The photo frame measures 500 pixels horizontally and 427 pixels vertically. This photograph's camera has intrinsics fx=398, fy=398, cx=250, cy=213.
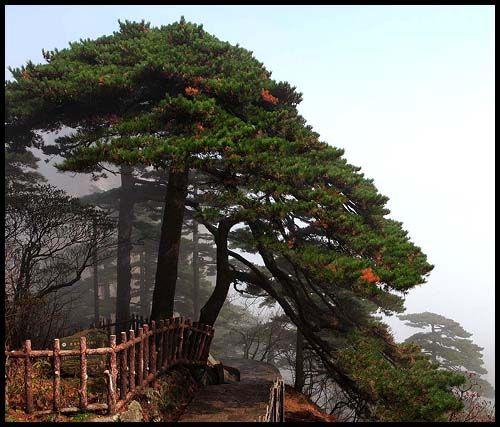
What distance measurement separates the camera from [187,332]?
1053cm

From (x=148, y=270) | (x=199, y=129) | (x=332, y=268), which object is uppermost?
(x=199, y=129)

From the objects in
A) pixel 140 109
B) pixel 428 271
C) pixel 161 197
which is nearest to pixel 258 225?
pixel 428 271

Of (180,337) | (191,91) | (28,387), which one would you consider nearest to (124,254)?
(180,337)

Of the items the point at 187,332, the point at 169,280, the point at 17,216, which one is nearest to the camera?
the point at 187,332

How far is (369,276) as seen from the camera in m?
7.22

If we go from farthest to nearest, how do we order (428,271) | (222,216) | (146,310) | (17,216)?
(146,310) → (17,216) → (222,216) → (428,271)

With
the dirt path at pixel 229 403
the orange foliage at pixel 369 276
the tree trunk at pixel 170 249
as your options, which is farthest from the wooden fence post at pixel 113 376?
the orange foliage at pixel 369 276

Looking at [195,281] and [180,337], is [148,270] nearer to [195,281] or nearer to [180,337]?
[195,281]

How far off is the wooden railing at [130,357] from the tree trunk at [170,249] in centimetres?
111

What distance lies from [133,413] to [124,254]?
46.5ft

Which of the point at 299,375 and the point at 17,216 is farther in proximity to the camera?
the point at 299,375

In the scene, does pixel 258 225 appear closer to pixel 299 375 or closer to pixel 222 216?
pixel 222 216

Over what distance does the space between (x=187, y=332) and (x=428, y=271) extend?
6157mm

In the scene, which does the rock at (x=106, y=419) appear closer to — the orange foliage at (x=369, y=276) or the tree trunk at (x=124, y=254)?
the orange foliage at (x=369, y=276)
